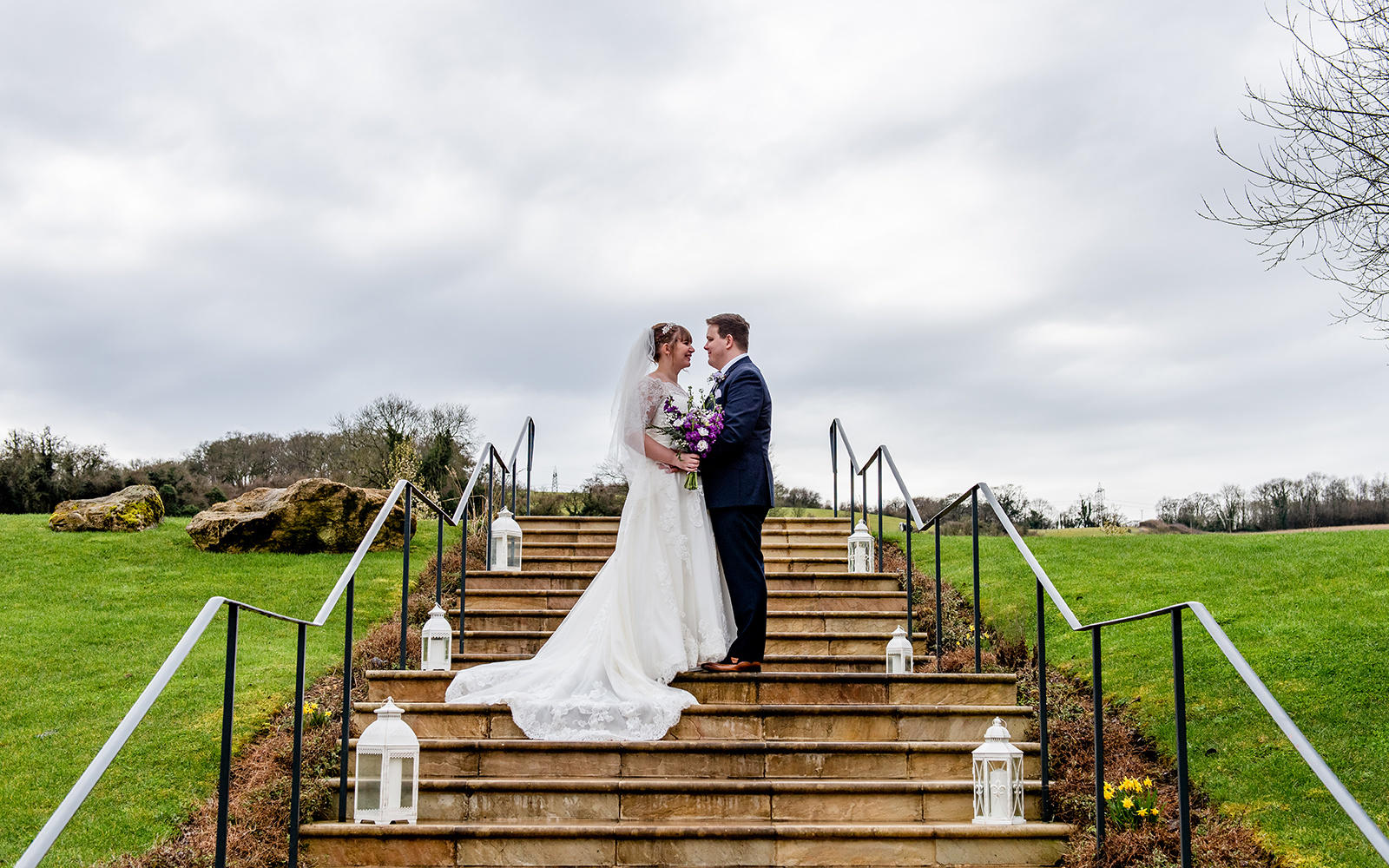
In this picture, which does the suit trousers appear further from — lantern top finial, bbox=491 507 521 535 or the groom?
lantern top finial, bbox=491 507 521 535

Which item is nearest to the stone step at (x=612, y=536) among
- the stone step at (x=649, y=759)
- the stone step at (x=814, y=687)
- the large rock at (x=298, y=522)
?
the large rock at (x=298, y=522)

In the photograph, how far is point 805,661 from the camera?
19.8 feet

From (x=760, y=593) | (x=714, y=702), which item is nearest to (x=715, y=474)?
(x=760, y=593)

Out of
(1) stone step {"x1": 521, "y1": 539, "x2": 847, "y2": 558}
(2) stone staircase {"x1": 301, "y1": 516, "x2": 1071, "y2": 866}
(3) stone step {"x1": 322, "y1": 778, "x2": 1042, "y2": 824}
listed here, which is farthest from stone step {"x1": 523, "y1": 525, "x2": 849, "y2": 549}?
(3) stone step {"x1": 322, "y1": 778, "x2": 1042, "y2": 824}

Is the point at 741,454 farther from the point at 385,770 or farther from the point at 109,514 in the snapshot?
the point at 109,514

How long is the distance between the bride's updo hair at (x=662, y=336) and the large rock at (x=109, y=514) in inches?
334

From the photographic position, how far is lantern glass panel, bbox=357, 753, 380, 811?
4.12 metres

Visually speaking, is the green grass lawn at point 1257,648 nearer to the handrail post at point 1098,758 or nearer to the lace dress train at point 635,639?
the handrail post at point 1098,758

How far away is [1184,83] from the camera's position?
653cm

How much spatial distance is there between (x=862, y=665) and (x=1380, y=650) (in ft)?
9.35

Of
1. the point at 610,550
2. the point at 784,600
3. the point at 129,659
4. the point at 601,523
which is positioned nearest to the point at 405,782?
the point at 784,600

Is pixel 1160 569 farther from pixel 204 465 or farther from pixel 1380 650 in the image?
pixel 204 465

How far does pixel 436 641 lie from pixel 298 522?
19.6 feet

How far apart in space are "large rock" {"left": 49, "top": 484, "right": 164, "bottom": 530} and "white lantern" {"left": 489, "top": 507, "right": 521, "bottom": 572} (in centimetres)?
→ 587
